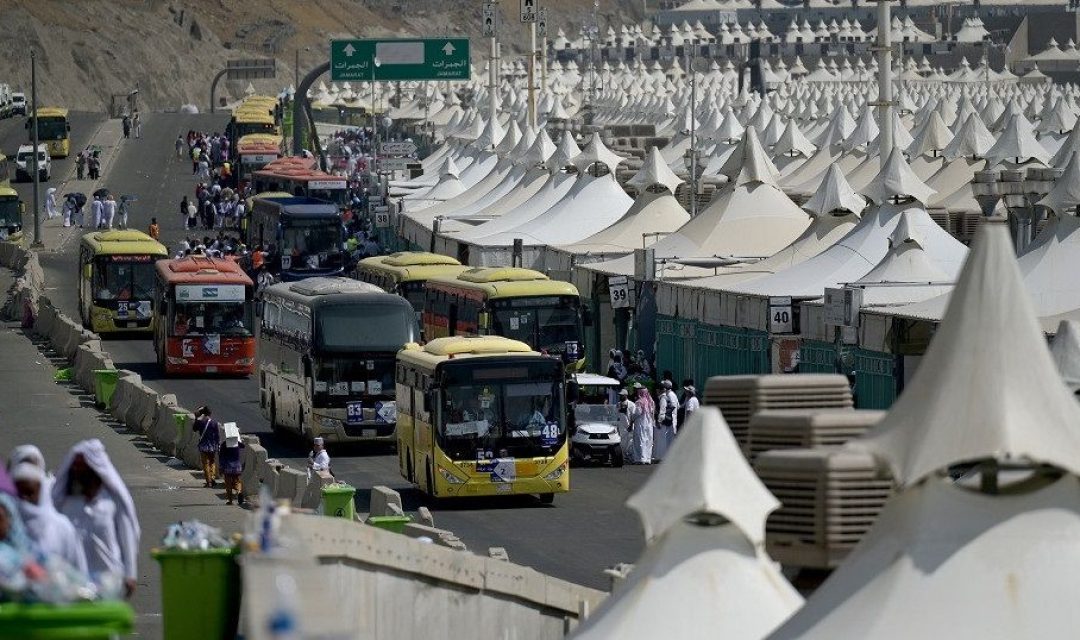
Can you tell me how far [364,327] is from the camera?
3722 centimetres

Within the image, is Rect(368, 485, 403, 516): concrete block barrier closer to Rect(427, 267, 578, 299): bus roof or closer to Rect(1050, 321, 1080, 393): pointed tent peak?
Rect(1050, 321, 1080, 393): pointed tent peak

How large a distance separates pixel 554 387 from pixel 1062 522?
1971 centimetres

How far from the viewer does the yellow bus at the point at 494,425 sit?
3127 centimetres

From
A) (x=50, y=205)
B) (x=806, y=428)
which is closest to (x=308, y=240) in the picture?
(x=50, y=205)

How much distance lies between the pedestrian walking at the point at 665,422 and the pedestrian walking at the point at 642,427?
13cm

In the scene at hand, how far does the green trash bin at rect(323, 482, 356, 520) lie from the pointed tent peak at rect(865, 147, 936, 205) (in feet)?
49.8

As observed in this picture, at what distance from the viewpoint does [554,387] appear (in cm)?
3177

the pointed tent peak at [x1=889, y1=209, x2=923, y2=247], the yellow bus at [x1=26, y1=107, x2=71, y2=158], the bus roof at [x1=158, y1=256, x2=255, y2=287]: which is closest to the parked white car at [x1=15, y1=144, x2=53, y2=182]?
the yellow bus at [x1=26, y1=107, x2=71, y2=158]

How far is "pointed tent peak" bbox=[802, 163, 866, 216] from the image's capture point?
4103 centimetres

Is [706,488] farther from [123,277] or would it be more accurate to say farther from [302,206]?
[302,206]

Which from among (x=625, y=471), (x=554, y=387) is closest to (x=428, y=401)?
(x=554, y=387)

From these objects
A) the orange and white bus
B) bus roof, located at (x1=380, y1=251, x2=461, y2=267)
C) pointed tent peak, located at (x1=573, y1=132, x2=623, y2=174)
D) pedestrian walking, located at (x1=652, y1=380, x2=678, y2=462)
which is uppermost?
pointed tent peak, located at (x1=573, y1=132, x2=623, y2=174)

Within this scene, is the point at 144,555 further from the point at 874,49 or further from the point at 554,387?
the point at 874,49

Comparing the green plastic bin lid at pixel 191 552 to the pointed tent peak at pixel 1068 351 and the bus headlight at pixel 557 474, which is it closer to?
the pointed tent peak at pixel 1068 351
